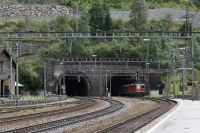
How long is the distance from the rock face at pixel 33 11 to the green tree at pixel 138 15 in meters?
21.1

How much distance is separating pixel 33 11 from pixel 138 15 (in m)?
33.5

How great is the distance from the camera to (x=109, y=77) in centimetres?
11506

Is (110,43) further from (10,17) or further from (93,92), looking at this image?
(10,17)

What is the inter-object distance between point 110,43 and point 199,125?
9582 centimetres

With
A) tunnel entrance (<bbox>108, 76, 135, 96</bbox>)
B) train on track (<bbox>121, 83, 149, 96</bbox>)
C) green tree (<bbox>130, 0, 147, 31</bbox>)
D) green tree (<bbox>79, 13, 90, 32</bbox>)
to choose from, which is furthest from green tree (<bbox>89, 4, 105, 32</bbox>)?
train on track (<bbox>121, 83, 149, 96</bbox>)

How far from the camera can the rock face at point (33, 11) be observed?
171 metres

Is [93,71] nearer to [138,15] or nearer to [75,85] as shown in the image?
[75,85]

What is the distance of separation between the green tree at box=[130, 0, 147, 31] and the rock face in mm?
21091

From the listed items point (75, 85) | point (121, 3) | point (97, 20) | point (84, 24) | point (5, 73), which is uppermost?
point (121, 3)

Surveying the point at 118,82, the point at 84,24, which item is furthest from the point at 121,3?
the point at 118,82

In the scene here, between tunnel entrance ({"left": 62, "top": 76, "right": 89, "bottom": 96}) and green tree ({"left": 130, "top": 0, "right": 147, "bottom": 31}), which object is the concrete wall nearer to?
tunnel entrance ({"left": 62, "top": 76, "right": 89, "bottom": 96})

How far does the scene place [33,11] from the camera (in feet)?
577

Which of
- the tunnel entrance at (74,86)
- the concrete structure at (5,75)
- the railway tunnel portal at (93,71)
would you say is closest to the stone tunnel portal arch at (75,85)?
the tunnel entrance at (74,86)

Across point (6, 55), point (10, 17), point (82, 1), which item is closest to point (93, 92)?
point (6, 55)
